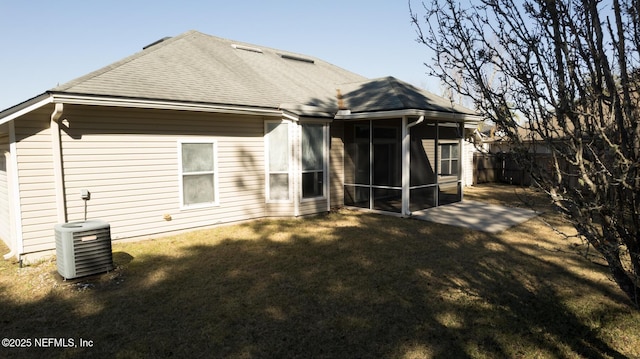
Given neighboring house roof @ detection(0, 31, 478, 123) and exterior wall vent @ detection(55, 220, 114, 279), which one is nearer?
exterior wall vent @ detection(55, 220, 114, 279)

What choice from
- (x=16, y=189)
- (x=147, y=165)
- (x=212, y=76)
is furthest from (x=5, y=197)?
(x=212, y=76)

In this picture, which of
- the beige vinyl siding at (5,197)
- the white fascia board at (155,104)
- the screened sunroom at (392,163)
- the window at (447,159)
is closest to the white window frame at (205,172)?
the white fascia board at (155,104)

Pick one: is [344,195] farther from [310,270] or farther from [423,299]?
[423,299]

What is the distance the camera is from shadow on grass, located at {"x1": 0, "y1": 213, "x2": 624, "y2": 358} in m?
3.99

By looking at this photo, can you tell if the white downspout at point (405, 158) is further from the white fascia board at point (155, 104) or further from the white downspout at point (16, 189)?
the white downspout at point (16, 189)

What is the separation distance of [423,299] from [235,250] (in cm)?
395

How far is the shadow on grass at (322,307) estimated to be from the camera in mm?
3988

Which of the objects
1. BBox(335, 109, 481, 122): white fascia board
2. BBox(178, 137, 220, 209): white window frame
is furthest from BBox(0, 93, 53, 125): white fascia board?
BBox(335, 109, 481, 122): white fascia board

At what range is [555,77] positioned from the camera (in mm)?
2912

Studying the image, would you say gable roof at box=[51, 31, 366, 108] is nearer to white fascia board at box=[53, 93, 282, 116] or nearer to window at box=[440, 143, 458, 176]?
white fascia board at box=[53, 93, 282, 116]

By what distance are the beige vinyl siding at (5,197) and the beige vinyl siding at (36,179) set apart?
1259 mm

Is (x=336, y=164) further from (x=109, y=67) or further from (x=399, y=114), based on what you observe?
(x=109, y=67)

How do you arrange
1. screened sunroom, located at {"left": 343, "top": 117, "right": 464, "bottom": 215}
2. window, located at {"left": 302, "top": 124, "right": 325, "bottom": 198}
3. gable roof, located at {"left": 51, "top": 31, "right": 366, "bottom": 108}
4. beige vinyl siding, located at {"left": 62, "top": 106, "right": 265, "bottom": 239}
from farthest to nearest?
screened sunroom, located at {"left": 343, "top": 117, "right": 464, "bottom": 215} → window, located at {"left": 302, "top": 124, "right": 325, "bottom": 198} → gable roof, located at {"left": 51, "top": 31, "right": 366, "bottom": 108} → beige vinyl siding, located at {"left": 62, "top": 106, "right": 265, "bottom": 239}

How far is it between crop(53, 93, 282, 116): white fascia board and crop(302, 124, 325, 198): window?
3.65ft
